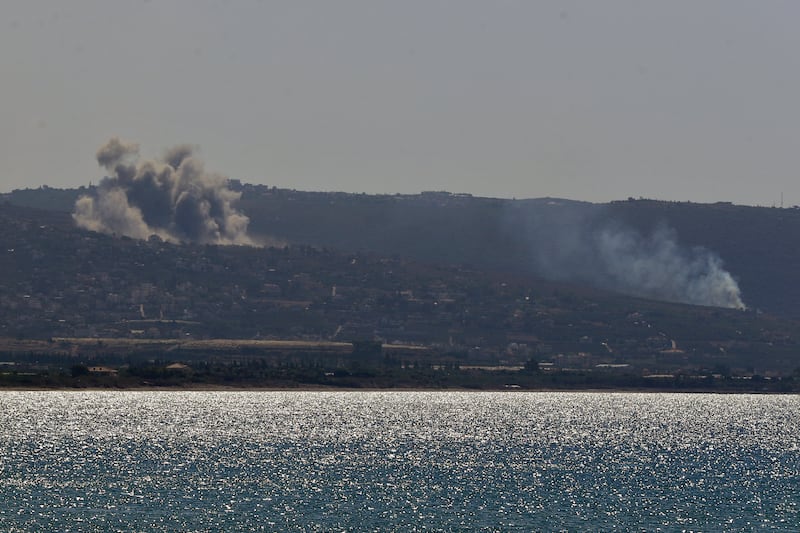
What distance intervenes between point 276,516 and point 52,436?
87.0 metres

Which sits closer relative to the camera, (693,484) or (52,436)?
(693,484)

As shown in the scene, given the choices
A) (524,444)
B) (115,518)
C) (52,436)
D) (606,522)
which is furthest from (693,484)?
(52,436)

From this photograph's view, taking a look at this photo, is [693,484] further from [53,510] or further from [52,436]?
[52,436]

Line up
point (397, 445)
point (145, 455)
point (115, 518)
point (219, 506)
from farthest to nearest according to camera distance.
→ point (397, 445) < point (145, 455) < point (219, 506) < point (115, 518)

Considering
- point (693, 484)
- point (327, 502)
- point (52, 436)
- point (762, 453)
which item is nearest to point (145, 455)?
point (52, 436)

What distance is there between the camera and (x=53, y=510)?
378ft

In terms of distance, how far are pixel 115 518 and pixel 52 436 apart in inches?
3424

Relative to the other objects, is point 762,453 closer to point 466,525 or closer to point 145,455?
point 145,455

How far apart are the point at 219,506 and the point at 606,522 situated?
30.1 meters

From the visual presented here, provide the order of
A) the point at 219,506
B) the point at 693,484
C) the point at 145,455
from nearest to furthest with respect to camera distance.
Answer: the point at 219,506 → the point at 693,484 → the point at 145,455

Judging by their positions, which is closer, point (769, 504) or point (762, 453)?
point (769, 504)

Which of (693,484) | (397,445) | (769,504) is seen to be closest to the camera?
(769,504)

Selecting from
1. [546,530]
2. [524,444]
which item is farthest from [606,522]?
[524,444]

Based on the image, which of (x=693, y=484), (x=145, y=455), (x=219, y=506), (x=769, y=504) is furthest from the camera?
(x=145, y=455)
